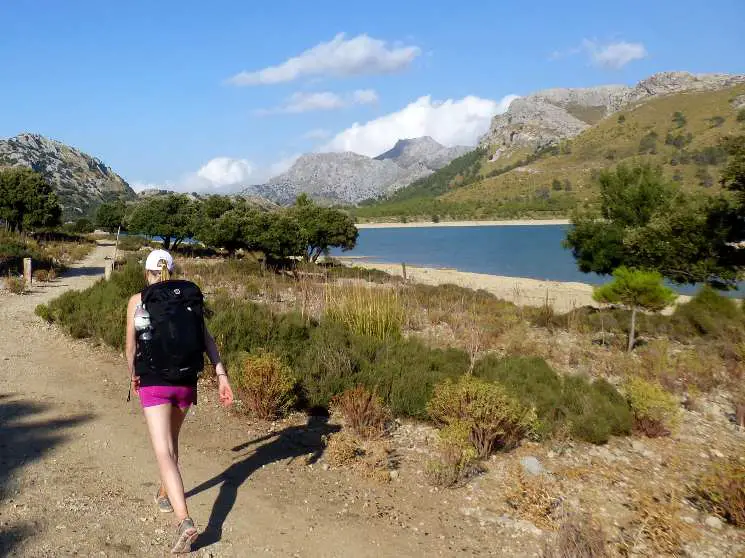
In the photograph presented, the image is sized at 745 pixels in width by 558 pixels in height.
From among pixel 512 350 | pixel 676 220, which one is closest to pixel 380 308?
pixel 512 350

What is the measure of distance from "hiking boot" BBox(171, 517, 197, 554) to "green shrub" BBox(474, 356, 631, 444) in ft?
14.0

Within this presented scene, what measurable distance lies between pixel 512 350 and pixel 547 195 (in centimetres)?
14427

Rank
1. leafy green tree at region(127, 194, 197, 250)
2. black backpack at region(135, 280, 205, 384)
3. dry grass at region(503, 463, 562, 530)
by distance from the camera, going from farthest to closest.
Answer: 1. leafy green tree at region(127, 194, 197, 250)
2. dry grass at region(503, 463, 562, 530)
3. black backpack at region(135, 280, 205, 384)

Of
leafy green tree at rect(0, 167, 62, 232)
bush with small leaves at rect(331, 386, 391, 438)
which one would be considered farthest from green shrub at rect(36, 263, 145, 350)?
leafy green tree at rect(0, 167, 62, 232)

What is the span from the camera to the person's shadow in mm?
4281

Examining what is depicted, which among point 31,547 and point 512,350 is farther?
point 512,350

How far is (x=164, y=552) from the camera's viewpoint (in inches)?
150

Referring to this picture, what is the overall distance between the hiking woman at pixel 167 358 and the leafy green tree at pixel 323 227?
112ft

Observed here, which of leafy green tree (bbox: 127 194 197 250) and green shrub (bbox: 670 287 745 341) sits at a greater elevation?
leafy green tree (bbox: 127 194 197 250)

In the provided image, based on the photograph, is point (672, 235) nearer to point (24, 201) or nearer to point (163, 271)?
point (163, 271)

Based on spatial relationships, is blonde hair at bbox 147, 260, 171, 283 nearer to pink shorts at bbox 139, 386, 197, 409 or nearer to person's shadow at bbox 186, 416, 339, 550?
pink shorts at bbox 139, 386, 197, 409

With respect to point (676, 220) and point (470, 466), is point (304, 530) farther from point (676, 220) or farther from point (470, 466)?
point (676, 220)

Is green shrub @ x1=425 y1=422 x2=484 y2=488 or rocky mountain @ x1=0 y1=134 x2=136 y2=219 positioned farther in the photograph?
rocky mountain @ x1=0 y1=134 x2=136 y2=219

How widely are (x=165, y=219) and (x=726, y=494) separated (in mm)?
43219
